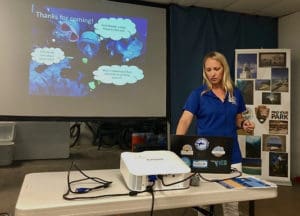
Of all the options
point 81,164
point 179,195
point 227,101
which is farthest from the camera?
point 81,164

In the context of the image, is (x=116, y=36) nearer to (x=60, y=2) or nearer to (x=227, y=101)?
(x=60, y=2)

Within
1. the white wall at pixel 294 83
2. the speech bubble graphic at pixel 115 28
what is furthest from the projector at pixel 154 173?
the white wall at pixel 294 83

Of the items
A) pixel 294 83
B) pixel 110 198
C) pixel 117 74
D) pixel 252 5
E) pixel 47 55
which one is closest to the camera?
pixel 110 198

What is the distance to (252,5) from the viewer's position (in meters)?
3.90

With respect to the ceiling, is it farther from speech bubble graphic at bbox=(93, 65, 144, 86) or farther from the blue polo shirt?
the blue polo shirt

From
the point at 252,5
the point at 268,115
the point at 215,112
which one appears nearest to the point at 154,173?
the point at 215,112

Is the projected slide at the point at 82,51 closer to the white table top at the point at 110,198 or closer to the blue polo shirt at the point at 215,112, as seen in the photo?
the blue polo shirt at the point at 215,112

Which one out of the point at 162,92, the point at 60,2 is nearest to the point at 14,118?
the point at 60,2

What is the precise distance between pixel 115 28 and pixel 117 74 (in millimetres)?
527

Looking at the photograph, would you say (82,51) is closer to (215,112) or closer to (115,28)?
(115,28)

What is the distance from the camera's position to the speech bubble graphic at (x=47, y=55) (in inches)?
122

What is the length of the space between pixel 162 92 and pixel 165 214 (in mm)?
1492

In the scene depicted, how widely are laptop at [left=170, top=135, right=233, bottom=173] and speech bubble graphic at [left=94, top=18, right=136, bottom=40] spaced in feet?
7.36

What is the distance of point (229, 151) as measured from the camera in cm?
140
